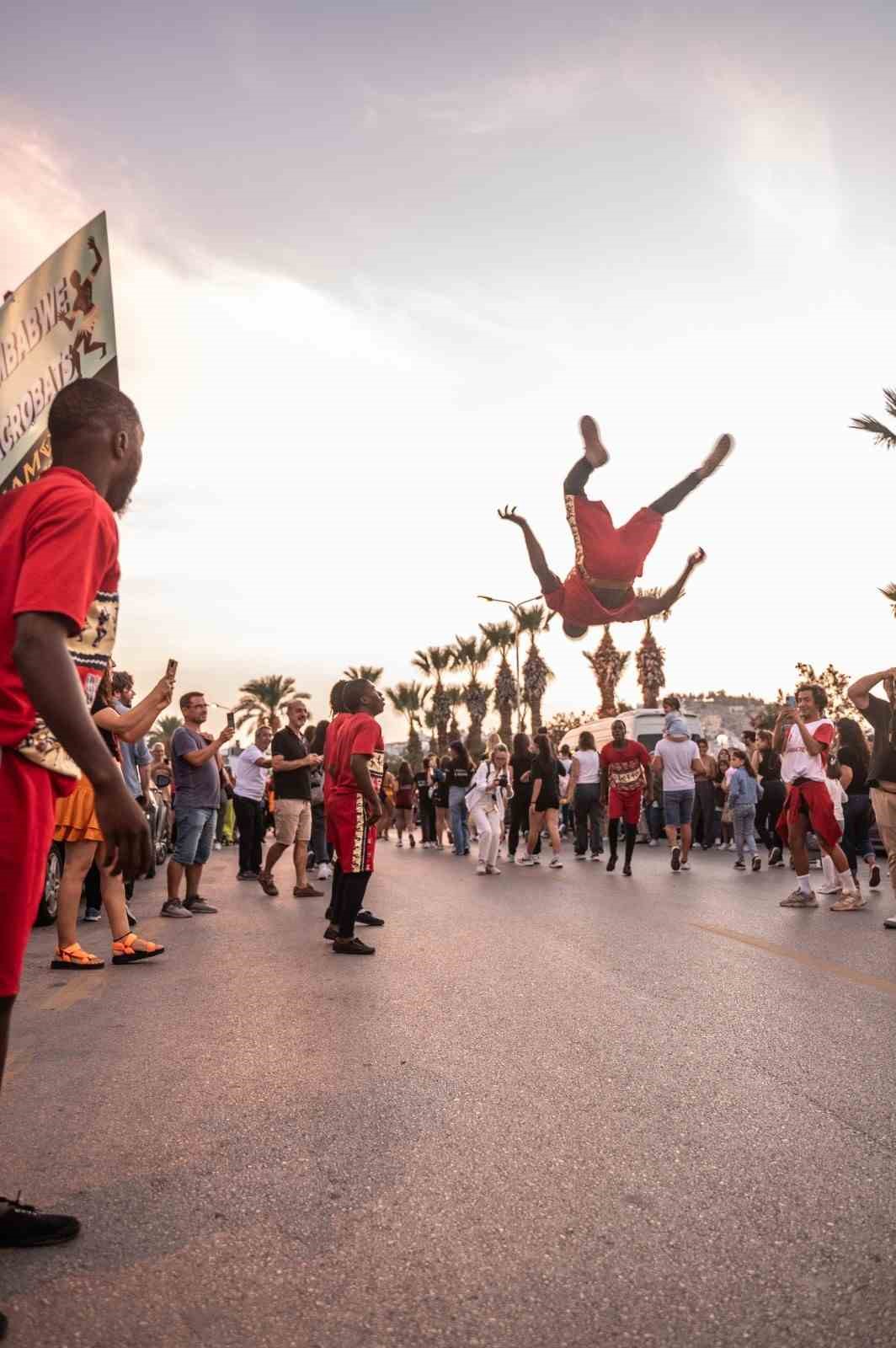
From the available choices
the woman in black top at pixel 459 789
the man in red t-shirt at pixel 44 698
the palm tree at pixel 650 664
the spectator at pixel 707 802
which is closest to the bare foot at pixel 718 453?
the spectator at pixel 707 802

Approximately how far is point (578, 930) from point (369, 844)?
1.80 meters

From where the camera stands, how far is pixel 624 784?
14953mm

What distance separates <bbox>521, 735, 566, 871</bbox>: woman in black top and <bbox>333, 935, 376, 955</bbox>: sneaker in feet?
27.6

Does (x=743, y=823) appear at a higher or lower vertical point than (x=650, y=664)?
lower

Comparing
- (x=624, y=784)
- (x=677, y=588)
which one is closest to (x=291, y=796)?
(x=624, y=784)

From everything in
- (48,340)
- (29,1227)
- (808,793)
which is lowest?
(29,1227)

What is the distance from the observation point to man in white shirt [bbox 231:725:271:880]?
14594 millimetres

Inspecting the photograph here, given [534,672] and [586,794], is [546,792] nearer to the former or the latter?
[586,794]

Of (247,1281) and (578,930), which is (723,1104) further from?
(578,930)

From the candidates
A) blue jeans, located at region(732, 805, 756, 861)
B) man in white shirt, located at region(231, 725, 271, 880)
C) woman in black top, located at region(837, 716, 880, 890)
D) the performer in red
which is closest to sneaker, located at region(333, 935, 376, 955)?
woman in black top, located at region(837, 716, 880, 890)

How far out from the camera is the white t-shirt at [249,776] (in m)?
14.6

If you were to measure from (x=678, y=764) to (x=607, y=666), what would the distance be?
151 ft

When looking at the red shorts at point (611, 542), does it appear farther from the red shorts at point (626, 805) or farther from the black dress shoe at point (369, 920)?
the black dress shoe at point (369, 920)

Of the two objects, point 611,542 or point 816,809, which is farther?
point 611,542
